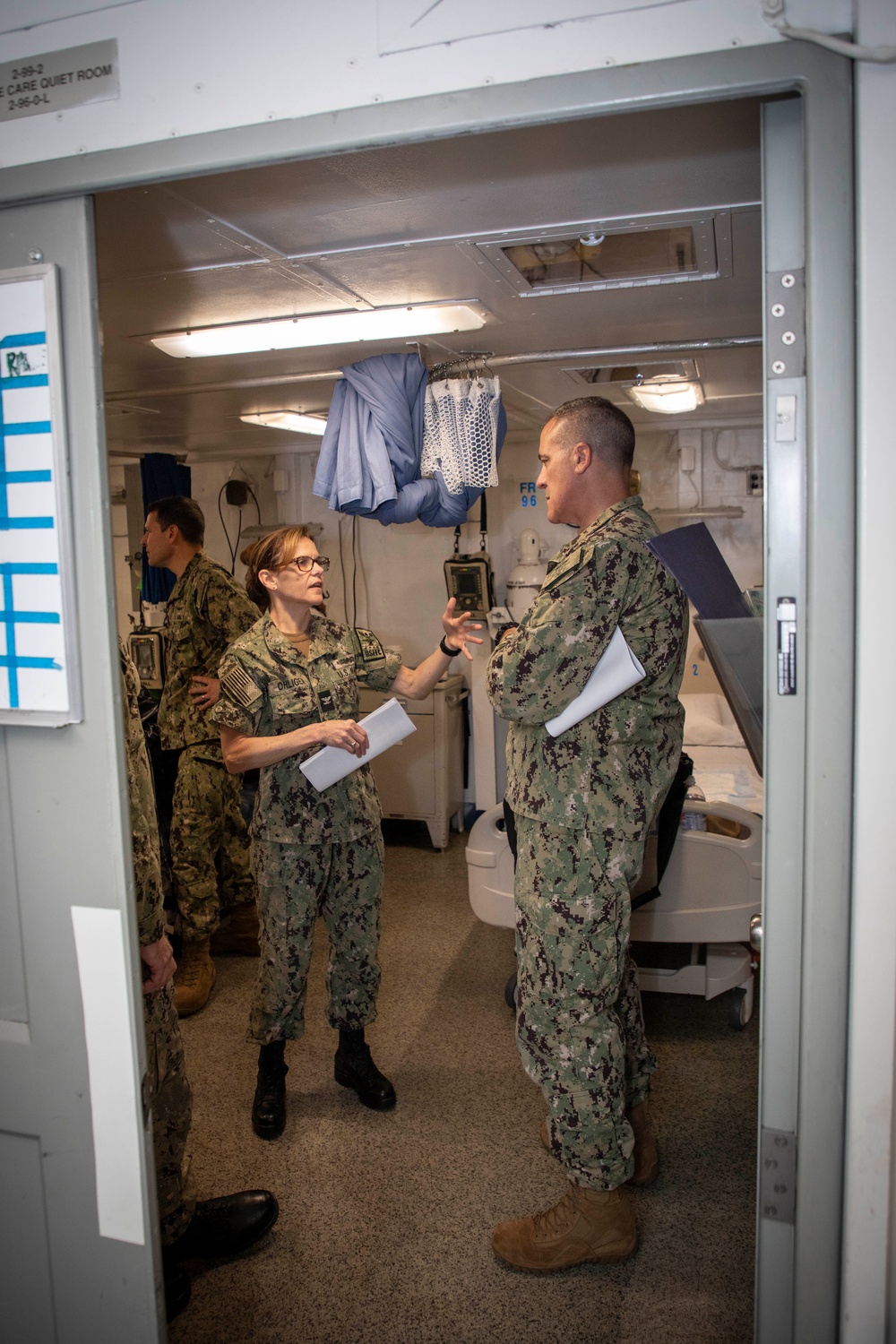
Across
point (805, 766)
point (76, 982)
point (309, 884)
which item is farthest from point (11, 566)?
point (309, 884)

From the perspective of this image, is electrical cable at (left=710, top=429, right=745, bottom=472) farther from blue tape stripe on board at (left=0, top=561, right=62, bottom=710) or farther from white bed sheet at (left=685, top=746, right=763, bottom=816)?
blue tape stripe on board at (left=0, top=561, right=62, bottom=710)

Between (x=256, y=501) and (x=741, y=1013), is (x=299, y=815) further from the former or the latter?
(x=256, y=501)

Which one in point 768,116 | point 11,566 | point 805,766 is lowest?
point 805,766

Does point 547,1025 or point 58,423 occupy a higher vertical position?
point 58,423

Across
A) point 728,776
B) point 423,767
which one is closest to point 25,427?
point 728,776

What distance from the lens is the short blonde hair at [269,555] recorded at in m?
2.61

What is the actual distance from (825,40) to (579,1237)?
2.24 m

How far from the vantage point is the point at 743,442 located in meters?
4.97

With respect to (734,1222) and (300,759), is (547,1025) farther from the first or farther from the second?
(300,759)

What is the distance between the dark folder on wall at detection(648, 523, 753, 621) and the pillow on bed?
2712mm

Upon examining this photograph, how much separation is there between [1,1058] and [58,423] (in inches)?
39.8

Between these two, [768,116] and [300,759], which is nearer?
[768,116]

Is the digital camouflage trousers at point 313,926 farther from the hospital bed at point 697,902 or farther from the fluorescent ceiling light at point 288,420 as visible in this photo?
the fluorescent ceiling light at point 288,420

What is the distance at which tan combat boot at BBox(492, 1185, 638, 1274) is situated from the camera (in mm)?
2047
